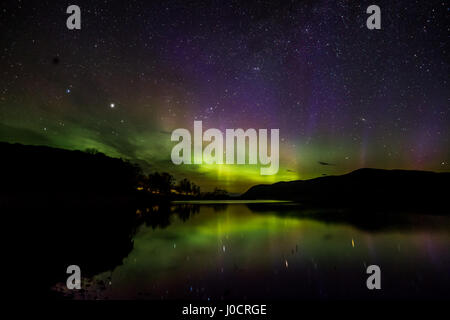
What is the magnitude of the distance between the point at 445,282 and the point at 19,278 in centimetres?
1816

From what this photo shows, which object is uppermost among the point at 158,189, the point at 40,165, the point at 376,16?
the point at 376,16

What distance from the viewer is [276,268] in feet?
40.3

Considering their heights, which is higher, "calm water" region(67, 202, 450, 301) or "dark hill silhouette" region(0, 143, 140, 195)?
"dark hill silhouette" region(0, 143, 140, 195)

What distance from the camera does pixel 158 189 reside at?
473ft

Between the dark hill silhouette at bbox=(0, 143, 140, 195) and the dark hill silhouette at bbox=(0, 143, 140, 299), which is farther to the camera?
the dark hill silhouette at bbox=(0, 143, 140, 195)

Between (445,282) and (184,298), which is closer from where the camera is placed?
(184,298)

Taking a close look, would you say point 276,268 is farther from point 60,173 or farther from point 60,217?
point 60,173

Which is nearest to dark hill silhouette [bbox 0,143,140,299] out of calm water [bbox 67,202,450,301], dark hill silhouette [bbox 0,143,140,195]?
dark hill silhouette [bbox 0,143,140,195]

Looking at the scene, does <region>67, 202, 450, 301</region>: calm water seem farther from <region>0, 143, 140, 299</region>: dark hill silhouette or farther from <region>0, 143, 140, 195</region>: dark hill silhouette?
<region>0, 143, 140, 195</region>: dark hill silhouette

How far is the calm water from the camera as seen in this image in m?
9.30

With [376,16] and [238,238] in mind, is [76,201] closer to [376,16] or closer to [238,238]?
[238,238]

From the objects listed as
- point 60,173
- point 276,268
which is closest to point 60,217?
point 276,268

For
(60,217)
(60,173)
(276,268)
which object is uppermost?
(60,173)
